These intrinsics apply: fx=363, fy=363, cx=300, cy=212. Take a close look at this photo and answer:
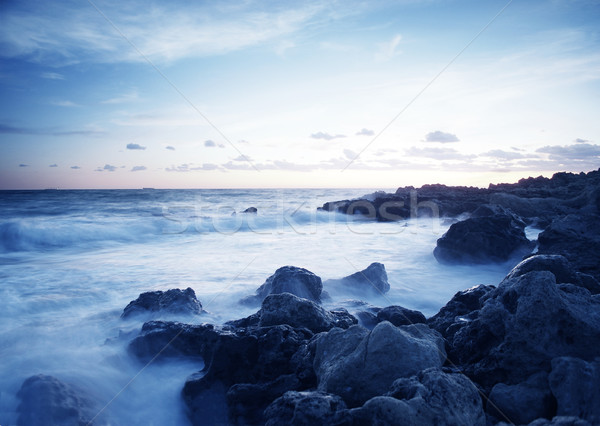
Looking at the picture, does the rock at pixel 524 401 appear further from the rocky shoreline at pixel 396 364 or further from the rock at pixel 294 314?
the rock at pixel 294 314

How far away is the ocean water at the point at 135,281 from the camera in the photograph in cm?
426

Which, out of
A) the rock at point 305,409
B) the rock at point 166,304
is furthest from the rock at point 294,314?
the rock at point 166,304

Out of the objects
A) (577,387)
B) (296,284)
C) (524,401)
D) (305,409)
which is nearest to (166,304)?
(296,284)

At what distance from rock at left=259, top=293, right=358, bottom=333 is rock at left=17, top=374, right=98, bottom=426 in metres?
1.97

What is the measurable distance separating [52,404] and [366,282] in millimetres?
5714

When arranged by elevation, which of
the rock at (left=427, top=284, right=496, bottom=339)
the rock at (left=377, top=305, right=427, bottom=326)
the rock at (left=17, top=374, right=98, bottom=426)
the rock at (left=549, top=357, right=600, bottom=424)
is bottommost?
the rock at (left=17, top=374, right=98, bottom=426)

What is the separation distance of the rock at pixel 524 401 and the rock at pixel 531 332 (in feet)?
0.55

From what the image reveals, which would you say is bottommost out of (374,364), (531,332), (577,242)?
(374,364)

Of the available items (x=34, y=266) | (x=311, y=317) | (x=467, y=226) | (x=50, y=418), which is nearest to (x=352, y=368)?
(x=311, y=317)

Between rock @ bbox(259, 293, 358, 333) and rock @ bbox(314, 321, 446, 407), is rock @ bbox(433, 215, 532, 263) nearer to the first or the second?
rock @ bbox(259, 293, 358, 333)

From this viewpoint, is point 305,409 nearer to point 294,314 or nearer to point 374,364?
point 374,364

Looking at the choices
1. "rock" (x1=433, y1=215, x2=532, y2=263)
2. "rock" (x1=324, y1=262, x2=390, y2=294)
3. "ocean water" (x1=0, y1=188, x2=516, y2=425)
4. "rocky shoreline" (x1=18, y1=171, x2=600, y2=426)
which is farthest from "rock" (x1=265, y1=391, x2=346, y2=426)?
"rock" (x1=433, y1=215, x2=532, y2=263)

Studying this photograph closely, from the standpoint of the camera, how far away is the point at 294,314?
14.7 feet

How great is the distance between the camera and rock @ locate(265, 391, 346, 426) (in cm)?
244
